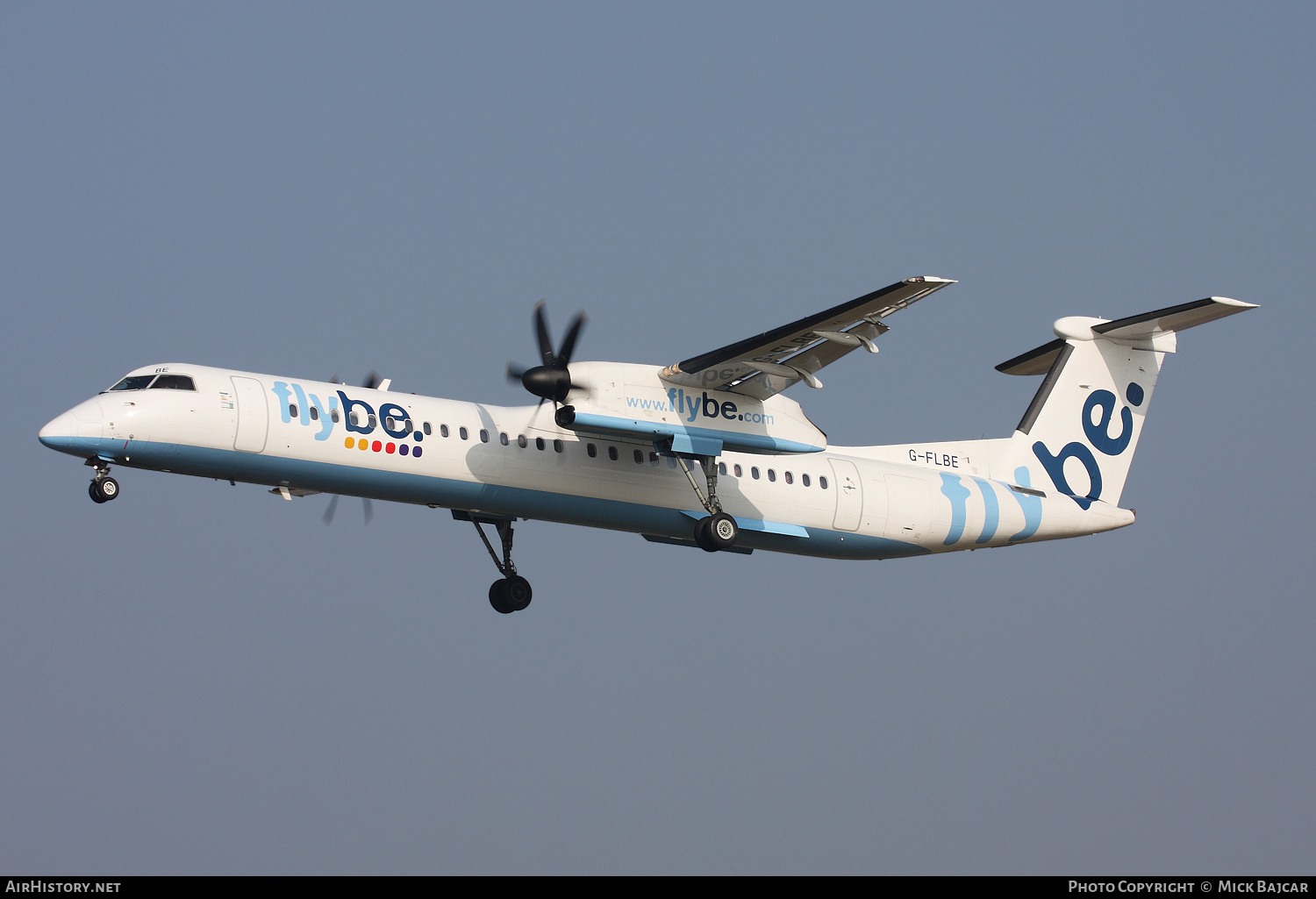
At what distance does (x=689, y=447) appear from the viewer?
18891 millimetres

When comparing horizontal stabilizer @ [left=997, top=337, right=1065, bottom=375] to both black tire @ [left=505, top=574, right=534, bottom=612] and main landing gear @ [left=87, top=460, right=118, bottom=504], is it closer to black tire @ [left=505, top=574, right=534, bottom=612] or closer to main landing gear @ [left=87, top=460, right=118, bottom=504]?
black tire @ [left=505, top=574, right=534, bottom=612]

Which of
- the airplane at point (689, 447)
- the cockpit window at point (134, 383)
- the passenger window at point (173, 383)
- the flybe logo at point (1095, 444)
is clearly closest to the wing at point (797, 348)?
the airplane at point (689, 447)

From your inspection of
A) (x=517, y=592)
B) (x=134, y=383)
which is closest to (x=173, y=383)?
(x=134, y=383)

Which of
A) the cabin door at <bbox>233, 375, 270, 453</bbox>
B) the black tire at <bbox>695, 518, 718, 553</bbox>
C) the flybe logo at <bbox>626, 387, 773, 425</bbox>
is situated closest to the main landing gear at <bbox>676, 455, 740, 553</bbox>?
the black tire at <bbox>695, 518, 718, 553</bbox>

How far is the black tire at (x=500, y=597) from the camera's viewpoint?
2131 centimetres

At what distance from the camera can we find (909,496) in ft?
69.5

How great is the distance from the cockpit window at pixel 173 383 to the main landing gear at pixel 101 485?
114cm

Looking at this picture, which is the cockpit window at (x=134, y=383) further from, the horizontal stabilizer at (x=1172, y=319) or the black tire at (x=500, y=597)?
the horizontal stabilizer at (x=1172, y=319)

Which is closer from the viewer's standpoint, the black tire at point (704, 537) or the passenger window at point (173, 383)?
the passenger window at point (173, 383)

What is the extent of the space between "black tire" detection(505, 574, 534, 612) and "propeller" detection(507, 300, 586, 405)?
3.81m

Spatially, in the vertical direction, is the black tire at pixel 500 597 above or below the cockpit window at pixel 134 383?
below

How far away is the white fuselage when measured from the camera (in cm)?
1692
